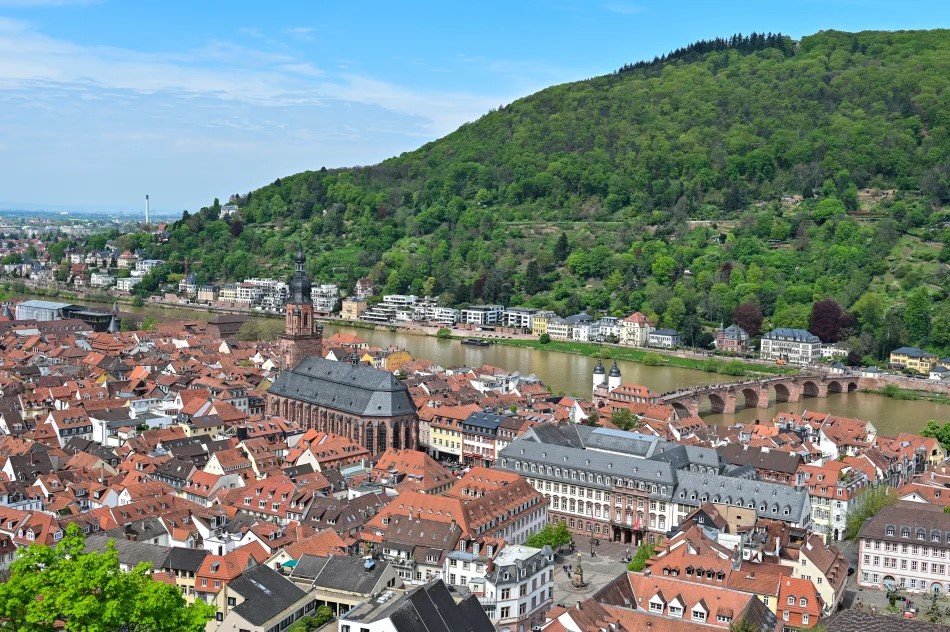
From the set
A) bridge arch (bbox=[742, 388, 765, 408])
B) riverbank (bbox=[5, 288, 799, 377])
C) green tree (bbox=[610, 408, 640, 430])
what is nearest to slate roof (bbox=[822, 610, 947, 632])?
green tree (bbox=[610, 408, 640, 430])

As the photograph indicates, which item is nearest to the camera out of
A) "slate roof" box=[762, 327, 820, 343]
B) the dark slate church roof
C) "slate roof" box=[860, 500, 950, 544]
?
"slate roof" box=[860, 500, 950, 544]

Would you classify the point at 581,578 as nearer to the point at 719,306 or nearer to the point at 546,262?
the point at 719,306

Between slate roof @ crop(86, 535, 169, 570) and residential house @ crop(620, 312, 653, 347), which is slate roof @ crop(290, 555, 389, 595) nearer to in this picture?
slate roof @ crop(86, 535, 169, 570)

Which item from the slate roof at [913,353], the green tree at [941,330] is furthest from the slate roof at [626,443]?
the green tree at [941,330]

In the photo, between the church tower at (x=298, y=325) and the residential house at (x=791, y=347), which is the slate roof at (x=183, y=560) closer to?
the church tower at (x=298, y=325)

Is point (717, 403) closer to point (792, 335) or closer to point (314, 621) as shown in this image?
point (792, 335)

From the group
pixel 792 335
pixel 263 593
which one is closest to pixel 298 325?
pixel 263 593
